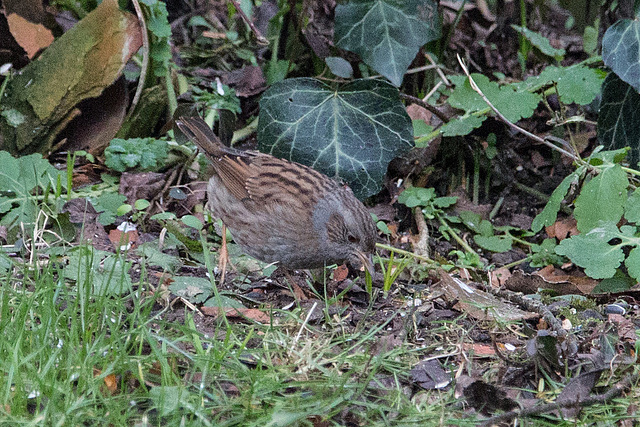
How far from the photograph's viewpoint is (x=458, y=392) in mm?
3113

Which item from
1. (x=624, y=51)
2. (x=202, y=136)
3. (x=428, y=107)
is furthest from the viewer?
(x=428, y=107)

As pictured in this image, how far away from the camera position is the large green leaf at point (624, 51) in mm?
4777

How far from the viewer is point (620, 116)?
5117 millimetres

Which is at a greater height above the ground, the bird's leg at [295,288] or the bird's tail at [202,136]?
the bird's tail at [202,136]

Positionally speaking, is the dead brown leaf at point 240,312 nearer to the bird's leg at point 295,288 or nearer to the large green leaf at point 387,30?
the bird's leg at point 295,288

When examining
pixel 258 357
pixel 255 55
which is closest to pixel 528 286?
pixel 258 357

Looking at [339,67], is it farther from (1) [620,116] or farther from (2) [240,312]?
(2) [240,312]

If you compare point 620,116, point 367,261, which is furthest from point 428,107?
point 367,261

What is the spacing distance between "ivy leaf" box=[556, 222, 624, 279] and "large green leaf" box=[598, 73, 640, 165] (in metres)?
1.14

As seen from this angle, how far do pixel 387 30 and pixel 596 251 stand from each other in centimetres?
214

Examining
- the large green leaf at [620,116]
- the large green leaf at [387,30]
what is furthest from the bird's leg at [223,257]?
the large green leaf at [620,116]

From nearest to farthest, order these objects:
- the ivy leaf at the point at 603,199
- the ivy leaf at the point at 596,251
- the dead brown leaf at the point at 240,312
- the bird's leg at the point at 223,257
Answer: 1. the dead brown leaf at the point at 240,312
2. the ivy leaf at the point at 596,251
3. the ivy leaf at the point at 603,199
4. the bird's leg at the point at 223,257

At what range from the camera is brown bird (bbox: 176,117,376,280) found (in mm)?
4191

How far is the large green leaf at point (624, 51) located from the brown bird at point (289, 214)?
1.87 metres
